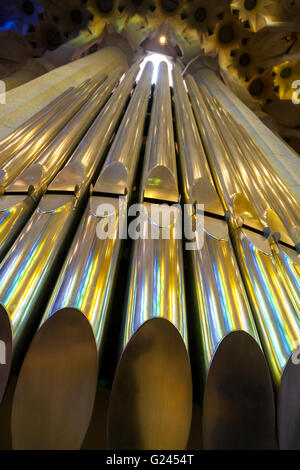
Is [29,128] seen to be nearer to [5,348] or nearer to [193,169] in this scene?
[193,169]

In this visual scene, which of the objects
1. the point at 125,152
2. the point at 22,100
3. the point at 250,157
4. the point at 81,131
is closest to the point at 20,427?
the point at 125,152

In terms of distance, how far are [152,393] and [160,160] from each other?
64.5 inches

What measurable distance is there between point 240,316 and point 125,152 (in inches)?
63.0

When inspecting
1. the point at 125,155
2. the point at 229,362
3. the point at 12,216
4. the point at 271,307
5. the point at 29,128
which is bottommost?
the point at 229,362

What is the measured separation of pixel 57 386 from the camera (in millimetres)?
850

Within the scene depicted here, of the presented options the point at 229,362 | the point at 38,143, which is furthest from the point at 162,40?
the point at 229,362

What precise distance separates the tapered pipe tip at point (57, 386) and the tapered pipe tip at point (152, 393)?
0.30ft

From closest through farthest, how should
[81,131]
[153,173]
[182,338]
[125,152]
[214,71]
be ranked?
[182,338], [153,173], [125,152], [81,131], [214,71]

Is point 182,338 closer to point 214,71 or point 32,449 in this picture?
point 32,449

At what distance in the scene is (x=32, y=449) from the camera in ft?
2.58

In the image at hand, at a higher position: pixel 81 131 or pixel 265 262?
pixel 81 131

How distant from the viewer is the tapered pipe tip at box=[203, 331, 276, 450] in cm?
85

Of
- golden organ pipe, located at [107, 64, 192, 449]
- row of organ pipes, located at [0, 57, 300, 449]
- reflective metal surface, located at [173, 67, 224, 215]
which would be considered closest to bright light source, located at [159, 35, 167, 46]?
reflective metal surface, located at [173, 67, 224, 215]

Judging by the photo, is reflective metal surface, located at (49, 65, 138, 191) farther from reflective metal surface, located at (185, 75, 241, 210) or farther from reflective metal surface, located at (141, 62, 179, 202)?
reflective metal surface, located at (185, 75, 241, 210)
